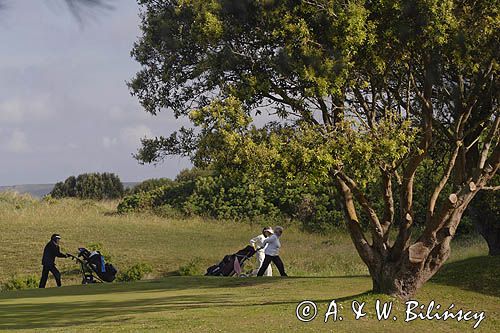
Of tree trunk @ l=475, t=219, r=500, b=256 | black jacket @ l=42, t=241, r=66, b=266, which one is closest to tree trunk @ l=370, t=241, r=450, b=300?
tree trunk @ l=475, t=219, r=500, b=256

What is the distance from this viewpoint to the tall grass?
28516mm

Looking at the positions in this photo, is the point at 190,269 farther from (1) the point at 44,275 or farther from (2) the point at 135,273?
(1) the point at 44,275

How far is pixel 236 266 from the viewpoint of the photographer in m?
24.1

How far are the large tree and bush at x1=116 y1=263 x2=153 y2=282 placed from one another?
9.37 m

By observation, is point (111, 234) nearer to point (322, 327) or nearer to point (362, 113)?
point (362, 113)

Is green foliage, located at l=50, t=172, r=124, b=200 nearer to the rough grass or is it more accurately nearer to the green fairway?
the rough grass

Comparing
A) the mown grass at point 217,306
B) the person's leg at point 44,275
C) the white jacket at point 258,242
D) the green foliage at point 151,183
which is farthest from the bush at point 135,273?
the green foliage at point 151,183

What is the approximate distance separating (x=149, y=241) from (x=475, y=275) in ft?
56.7

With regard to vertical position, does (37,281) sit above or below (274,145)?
below

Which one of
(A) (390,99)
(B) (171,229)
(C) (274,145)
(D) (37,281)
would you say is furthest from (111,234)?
(C) (274,145)

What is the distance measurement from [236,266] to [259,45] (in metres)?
10.2

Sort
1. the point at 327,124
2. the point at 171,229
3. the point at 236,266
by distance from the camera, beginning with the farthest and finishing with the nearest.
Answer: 1. the point at 171,229
2. the point at 236,266
3. the point at 327,124

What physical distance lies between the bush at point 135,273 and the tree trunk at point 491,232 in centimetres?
1076

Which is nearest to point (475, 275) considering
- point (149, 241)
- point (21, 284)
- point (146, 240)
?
point (21, 284)
